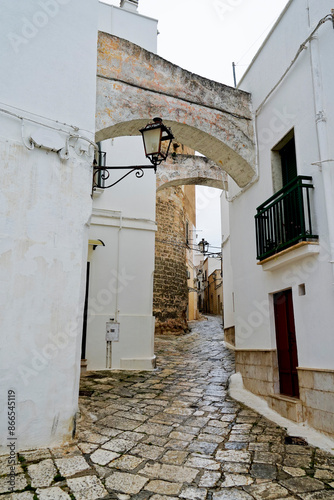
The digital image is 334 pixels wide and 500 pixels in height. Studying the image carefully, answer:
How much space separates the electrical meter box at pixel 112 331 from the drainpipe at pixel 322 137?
506 centimetres

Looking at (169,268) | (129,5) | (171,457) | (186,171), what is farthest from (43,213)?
(169,268)

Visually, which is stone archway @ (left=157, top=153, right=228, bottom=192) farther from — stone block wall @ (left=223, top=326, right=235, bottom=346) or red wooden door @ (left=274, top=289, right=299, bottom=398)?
red wooden door @ (left=274, top=289, right=299, bottom=398)

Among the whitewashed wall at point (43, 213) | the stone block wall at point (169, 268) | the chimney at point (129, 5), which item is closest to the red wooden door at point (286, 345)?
the whitewashed wall at point (43, 213)

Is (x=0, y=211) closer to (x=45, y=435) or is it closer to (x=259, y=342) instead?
(x=45, y=435)

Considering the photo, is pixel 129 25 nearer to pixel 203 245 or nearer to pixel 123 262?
pixel 123 262

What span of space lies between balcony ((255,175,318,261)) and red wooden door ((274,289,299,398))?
0.75 m

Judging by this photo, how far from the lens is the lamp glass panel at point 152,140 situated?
4.65 m

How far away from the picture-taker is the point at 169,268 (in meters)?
14.2

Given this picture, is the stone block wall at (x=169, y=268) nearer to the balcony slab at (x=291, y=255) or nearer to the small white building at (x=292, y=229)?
the small white building at (x=292, y=229)

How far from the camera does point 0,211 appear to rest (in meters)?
3.91

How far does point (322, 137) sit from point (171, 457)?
13.3 ft

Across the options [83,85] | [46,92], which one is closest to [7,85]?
[46,92]

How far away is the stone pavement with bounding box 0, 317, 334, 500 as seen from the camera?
295 cm

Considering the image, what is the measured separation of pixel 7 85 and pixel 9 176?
3.58 ft
